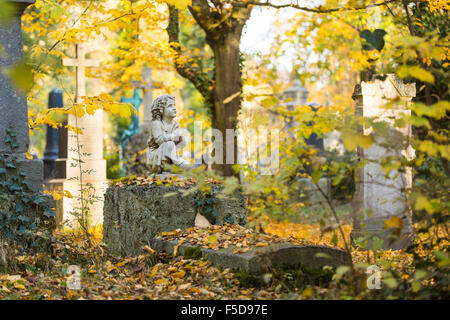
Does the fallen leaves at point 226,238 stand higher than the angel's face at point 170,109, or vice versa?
the angel's face at point 170,109

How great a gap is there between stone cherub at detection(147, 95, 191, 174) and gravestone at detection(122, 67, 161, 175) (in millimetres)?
6458

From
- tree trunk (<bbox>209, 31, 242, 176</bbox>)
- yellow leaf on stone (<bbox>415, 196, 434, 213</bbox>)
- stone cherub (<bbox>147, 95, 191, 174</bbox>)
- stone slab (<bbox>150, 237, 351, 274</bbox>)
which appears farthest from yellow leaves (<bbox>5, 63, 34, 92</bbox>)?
tree trunk (<bbox>209, 31, 242, 176</bbox>)

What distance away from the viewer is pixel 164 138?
729 centimetres

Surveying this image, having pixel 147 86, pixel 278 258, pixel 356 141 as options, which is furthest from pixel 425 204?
pixel 147 86

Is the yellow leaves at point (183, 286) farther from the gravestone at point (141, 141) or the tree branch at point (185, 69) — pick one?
the gravestone at point (141, 141)

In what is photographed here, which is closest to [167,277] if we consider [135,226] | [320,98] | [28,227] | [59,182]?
[135,226]

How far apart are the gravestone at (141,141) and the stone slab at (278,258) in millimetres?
9176

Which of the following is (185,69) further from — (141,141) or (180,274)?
(180,274)

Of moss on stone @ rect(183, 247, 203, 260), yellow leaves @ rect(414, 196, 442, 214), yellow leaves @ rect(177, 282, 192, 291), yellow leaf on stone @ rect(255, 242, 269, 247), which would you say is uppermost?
yellow leaves @ rect(414, 196, 442, 214)

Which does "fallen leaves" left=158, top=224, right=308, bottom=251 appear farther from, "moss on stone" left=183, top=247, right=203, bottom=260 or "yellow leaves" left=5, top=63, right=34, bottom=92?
"yellow leaves" left=5, top=63, right=34, bottom=92

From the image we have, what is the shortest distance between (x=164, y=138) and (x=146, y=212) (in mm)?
1418

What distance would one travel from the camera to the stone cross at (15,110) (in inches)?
234

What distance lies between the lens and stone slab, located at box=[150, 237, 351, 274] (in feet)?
15.0

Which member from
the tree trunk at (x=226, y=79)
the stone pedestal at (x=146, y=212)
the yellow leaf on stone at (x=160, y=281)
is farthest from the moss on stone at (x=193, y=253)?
the tree trunk at (x=226, y=79)
